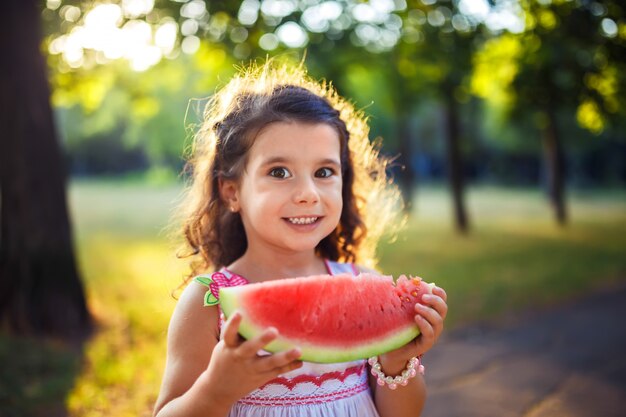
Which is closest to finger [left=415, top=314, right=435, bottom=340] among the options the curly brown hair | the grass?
Answer: the curly brown hair

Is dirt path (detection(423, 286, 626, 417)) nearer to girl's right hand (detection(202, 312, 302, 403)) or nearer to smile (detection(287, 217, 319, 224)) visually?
smile (detection(287, 217, 319, 224))

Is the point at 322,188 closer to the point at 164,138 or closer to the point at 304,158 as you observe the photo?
the point at 304,158

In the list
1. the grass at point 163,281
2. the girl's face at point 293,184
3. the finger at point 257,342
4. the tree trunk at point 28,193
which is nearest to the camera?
the finger at point 257,342

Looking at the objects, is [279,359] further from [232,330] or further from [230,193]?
[230,193]

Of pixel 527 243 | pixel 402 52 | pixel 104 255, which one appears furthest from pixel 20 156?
pixel 527 243

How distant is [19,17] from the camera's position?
6672 millimetres

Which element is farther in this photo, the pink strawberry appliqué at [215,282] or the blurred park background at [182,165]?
the blurred park background at [182,165]

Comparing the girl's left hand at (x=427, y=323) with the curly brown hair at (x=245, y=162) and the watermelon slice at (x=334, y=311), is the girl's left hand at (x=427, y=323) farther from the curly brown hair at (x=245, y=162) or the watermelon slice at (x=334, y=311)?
the curly brown hair at (x=245, y=162)

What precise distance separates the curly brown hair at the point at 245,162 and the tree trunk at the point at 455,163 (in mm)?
12057

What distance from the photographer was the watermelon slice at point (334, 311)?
70.5 inches

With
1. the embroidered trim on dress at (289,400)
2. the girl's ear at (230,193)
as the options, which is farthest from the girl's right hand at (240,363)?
the girl's ear at (230,193)

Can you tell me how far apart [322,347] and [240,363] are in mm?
303

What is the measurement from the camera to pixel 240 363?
161 cm

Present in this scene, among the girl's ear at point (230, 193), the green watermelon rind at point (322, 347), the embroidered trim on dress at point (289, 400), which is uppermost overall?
the girl's ear at point (230, 193)
